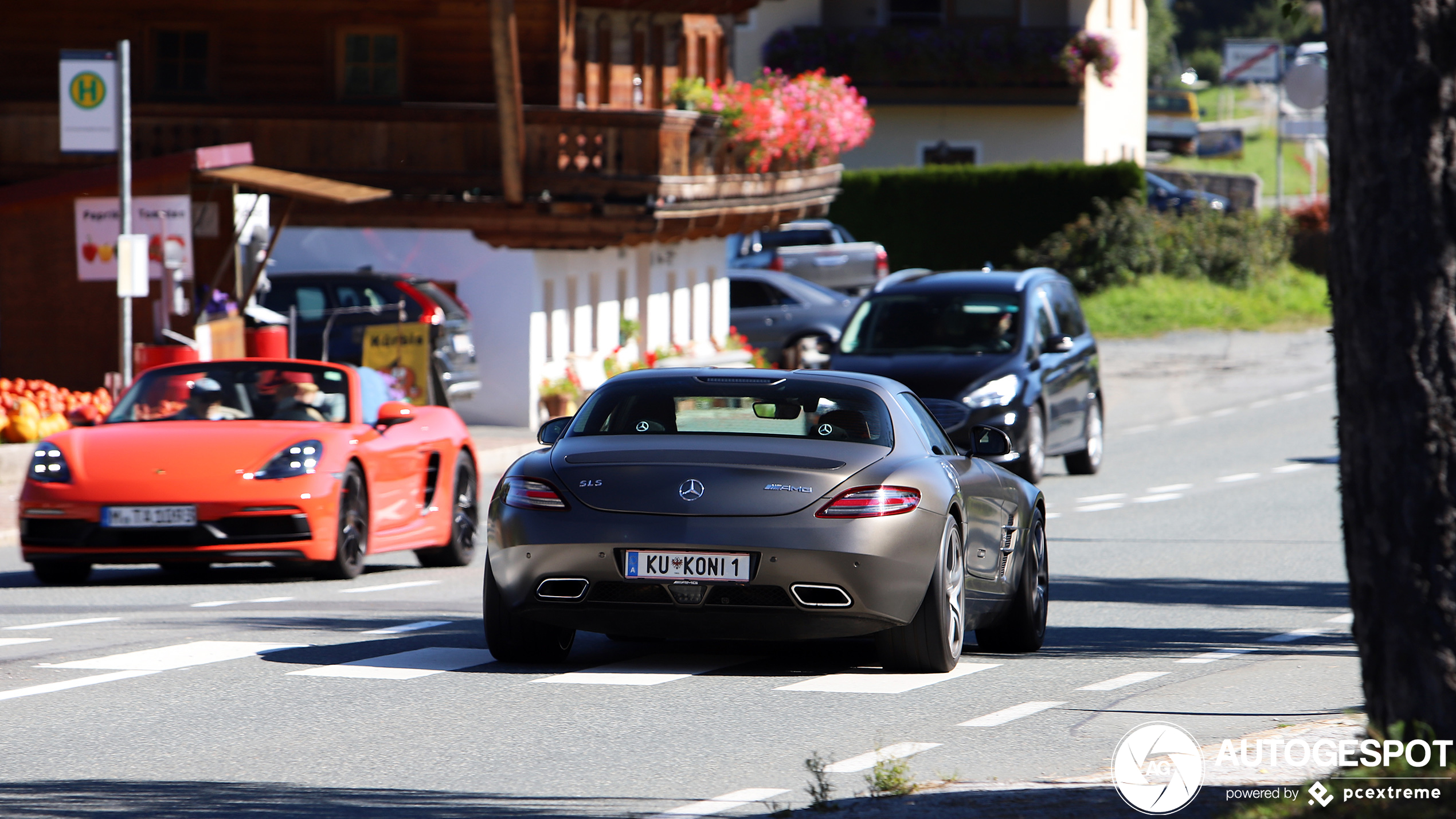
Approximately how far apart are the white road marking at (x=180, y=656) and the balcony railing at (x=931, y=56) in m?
43.7

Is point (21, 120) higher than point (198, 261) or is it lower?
higher

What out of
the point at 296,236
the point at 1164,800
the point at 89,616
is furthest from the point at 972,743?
the point at 296,236

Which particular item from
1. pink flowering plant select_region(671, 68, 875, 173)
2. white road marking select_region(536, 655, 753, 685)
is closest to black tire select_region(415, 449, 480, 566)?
white road marking select_region(536, 655, 753, 685)

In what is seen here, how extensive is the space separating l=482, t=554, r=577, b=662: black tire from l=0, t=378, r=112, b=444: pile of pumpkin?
38.2ft

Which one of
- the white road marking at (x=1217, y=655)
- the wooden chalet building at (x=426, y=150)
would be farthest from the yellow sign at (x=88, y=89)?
the white road marking at (x=1217, y=655)

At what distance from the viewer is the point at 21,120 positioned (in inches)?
1102

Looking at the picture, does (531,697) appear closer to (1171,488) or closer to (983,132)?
(1171,488)

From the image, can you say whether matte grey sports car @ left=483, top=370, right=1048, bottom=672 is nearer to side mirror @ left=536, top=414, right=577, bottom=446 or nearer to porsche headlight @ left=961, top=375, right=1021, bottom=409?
side mirror @ left=536, top=414, right=577, bottom=446

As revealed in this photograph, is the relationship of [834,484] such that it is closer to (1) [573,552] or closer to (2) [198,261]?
(1) [573,552]

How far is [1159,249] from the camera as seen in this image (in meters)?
45.7

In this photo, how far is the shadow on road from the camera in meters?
6.38

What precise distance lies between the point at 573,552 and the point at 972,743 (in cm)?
193

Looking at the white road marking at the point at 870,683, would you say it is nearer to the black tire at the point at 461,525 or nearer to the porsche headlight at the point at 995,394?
the black tire at the point at 461,525

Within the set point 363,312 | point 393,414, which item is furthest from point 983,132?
point 393,414
